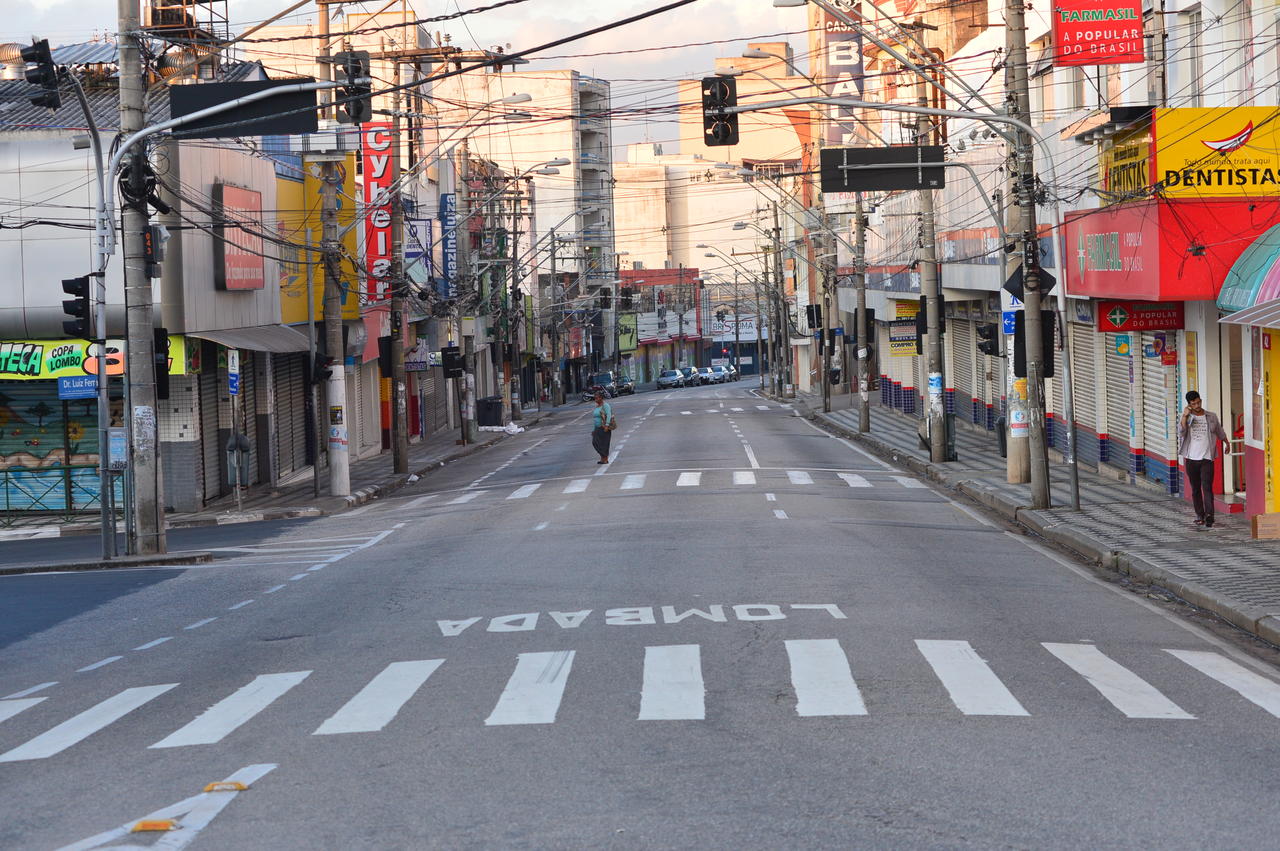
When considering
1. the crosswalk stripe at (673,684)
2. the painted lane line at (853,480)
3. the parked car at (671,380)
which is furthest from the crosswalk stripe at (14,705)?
the parked car at (671,380)

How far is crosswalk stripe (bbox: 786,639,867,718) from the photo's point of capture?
413 inches

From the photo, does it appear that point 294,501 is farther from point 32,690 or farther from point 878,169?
point 32,690

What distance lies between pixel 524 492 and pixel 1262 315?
56.1 ft

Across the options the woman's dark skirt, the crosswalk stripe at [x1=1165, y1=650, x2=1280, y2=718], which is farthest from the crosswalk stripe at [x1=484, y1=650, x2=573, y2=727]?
the woman's dark skirt

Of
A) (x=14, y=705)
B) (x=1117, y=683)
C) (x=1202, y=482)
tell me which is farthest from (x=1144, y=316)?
(x=14, y=705)

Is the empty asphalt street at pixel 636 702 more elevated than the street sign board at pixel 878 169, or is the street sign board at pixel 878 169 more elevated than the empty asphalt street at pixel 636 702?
the street sign board at pixel 878 169

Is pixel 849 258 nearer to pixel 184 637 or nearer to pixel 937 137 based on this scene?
Result: pixel 937 137

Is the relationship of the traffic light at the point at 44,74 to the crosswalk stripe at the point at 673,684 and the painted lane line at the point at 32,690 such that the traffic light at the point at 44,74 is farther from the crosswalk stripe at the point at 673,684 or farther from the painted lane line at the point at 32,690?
the crosswalk stripe at the point at 673,684

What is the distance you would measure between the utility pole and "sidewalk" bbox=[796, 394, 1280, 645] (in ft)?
2.41

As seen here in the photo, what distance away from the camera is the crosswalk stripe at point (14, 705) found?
39.3 ft

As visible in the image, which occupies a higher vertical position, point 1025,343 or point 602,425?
point 1025,343

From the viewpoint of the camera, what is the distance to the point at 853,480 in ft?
111

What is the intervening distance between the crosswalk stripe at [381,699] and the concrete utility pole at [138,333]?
1230 centimetres

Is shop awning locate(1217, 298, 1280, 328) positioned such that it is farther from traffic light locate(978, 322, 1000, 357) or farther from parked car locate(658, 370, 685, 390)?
parked car locate(658, 370, 685, 390)
